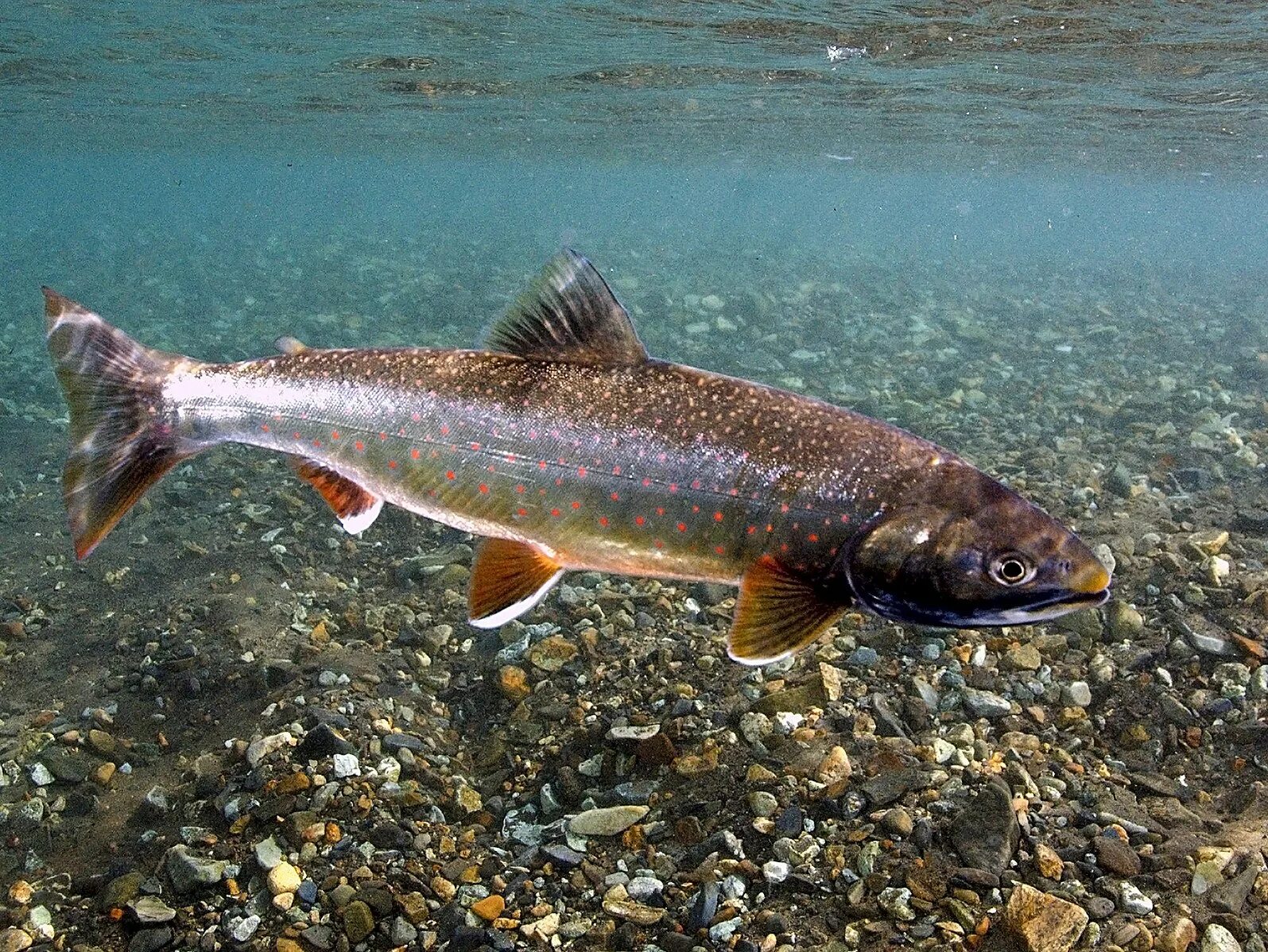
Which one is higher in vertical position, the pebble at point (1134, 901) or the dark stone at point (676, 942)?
the pebble at point (1134, 901)

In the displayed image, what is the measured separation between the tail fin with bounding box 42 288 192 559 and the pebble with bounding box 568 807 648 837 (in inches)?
93.3

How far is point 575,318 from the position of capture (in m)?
2.59

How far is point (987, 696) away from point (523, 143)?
4893 cm

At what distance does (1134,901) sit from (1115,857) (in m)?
0.22

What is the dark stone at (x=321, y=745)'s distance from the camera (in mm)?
→ 4379

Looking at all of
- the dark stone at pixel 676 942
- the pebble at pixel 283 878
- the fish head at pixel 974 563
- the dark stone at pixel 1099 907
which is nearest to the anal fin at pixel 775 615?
the fish head at pixel 974 563

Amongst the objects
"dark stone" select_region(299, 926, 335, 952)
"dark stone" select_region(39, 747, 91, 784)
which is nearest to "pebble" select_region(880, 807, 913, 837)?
"dark stone" select_region(299, 926, 335, 952)

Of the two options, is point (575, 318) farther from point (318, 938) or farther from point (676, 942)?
point (318, 938)

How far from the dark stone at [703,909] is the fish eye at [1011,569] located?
2102 mm

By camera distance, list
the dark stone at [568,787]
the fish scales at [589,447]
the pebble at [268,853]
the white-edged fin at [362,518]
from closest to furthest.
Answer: the fish scales at [589,447]
the white-edged fin at [362,518]
the pebble at [268,853]
the dark stone at [568,787]

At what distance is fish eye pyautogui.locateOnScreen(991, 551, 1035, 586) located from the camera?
205cm

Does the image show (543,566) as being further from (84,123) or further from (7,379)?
(84,123)

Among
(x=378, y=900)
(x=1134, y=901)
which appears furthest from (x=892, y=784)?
(x=378, y=900)

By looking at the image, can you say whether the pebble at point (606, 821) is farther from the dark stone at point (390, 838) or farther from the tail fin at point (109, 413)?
the tail fin at point (109, 413)
